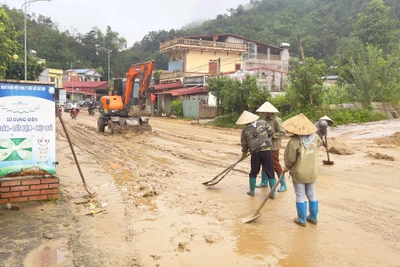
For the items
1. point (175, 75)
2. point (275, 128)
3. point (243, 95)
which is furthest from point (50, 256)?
point (175, 75)

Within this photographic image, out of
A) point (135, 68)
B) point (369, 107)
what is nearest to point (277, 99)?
point (369, 107)

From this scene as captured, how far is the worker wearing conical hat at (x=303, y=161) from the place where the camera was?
5324 millimetres

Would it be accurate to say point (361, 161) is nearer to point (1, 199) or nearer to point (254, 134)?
point (254, 134)

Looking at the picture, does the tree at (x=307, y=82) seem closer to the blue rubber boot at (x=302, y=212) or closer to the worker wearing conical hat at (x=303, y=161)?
the worker wearing conical hat at (x=303, y=161)

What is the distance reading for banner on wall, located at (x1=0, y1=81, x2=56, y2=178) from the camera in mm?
5648

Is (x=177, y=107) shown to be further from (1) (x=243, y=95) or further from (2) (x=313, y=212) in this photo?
(2) (x=313, y=212)

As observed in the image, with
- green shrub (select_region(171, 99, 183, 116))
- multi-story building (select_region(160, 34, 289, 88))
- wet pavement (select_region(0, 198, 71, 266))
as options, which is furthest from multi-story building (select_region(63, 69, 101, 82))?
wet pavement (select_region(0, 198, 71, 266))

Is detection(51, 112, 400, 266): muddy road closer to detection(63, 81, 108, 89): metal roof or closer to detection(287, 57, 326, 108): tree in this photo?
detection(287, 57, 326, 108): tree

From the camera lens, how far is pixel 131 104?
17.5m

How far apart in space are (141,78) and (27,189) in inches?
459

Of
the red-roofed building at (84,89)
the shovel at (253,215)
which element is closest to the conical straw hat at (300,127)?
the shovel at (253,215)

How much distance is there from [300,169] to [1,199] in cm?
442

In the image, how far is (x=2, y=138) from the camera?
5645 mm

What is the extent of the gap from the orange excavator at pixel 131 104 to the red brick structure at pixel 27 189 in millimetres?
10843
